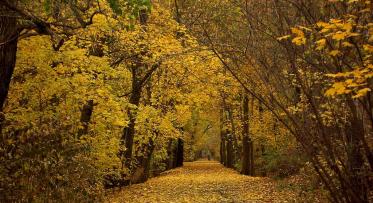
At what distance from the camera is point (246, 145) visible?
29.0 meters

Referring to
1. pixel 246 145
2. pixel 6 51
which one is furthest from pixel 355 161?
pixel 246 145

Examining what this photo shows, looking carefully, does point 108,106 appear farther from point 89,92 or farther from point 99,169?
point 99,169

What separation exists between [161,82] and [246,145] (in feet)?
25.7

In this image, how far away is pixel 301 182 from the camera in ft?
59.2

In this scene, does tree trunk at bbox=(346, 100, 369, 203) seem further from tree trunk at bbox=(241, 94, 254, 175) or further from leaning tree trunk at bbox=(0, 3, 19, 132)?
tree trunk at bbox=(241, 94, 254, 175)

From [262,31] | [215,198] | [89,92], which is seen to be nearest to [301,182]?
[215,198]

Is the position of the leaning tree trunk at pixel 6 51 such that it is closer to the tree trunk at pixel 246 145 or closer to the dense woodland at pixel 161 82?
the dense woodland at pixel 161 82

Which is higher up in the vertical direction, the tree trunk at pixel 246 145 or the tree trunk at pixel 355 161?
the tree trunk at pixel 246 145

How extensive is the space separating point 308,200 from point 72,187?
713 centimetres

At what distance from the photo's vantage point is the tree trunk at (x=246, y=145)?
2858 centimetres

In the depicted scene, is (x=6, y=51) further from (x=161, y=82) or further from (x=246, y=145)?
(x=246, y=145)

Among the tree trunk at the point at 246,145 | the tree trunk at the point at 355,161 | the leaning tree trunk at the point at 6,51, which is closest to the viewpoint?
the tree trunk at the point at 355,161

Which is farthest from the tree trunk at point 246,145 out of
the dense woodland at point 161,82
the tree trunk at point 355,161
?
the tree trunk at point 355,161

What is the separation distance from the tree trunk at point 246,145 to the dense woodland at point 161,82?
3.10 meters
